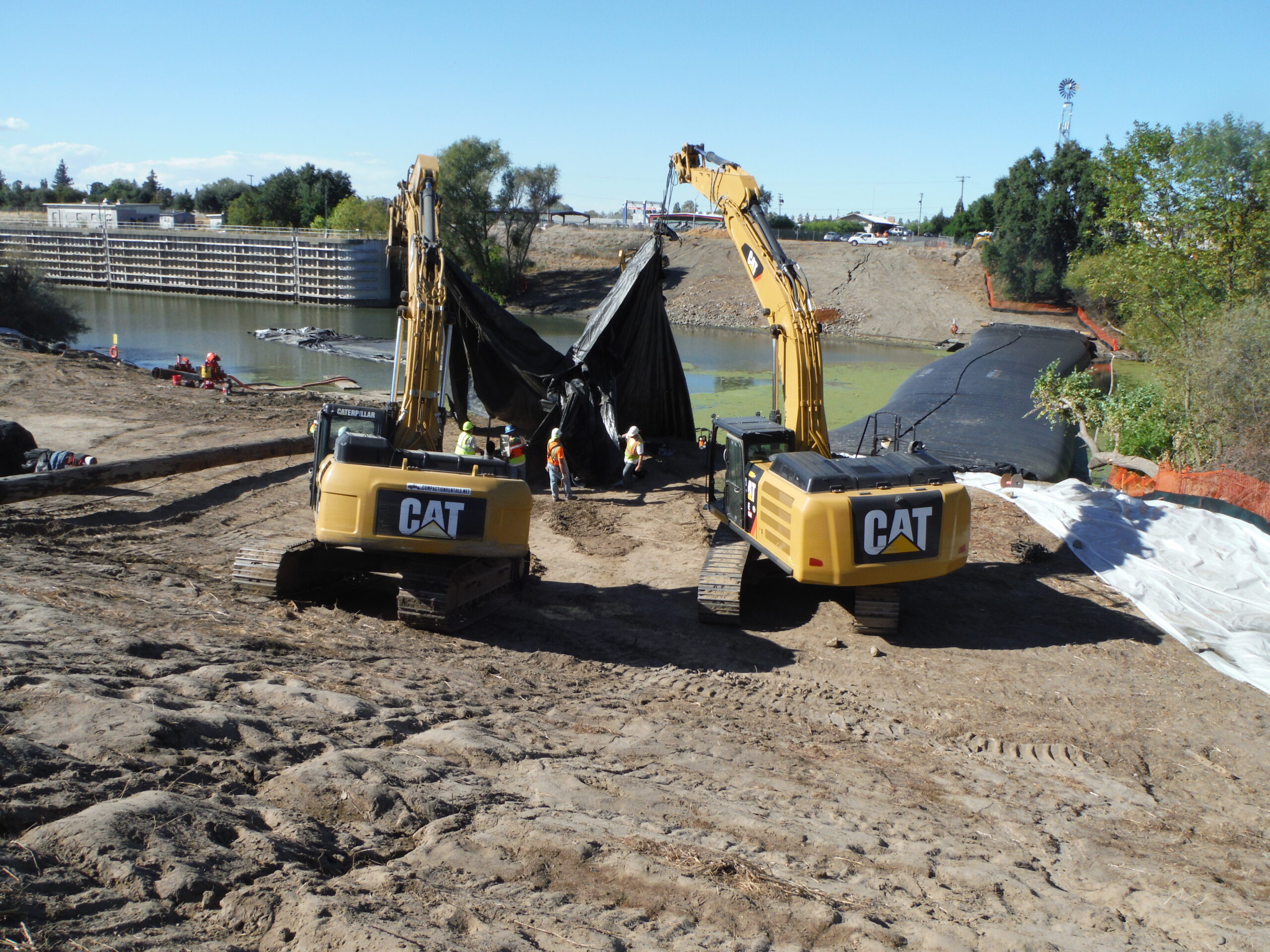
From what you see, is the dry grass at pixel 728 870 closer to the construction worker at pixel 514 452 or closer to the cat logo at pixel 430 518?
the cat logo at pixel 430 518

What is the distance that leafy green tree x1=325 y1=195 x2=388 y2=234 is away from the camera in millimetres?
61062

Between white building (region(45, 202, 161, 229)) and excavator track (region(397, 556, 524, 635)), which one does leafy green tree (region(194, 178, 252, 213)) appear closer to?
white building (region(45, 202, 161, 229))

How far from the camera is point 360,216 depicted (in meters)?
62.8

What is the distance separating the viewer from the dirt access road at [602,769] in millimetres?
3686

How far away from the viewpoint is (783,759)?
6.52 meters

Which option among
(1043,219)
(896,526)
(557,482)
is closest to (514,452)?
(557,482)

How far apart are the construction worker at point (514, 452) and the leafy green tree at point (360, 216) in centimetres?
5067

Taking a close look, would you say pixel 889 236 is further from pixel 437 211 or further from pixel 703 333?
pixel 437 211

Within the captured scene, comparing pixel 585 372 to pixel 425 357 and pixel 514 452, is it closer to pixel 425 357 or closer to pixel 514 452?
pixel 514 452

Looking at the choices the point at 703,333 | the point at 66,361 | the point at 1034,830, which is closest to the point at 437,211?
the point at 1034,830

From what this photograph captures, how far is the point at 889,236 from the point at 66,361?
68720mm

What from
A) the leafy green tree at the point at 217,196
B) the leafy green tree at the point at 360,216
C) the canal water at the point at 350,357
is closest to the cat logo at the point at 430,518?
the canal water at the point at 350,357

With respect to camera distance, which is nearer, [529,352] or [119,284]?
[529,352]

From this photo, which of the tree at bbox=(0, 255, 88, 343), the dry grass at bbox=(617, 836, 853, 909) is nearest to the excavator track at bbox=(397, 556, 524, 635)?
the dry grass at bbox=(617, 836, 853, 909)
